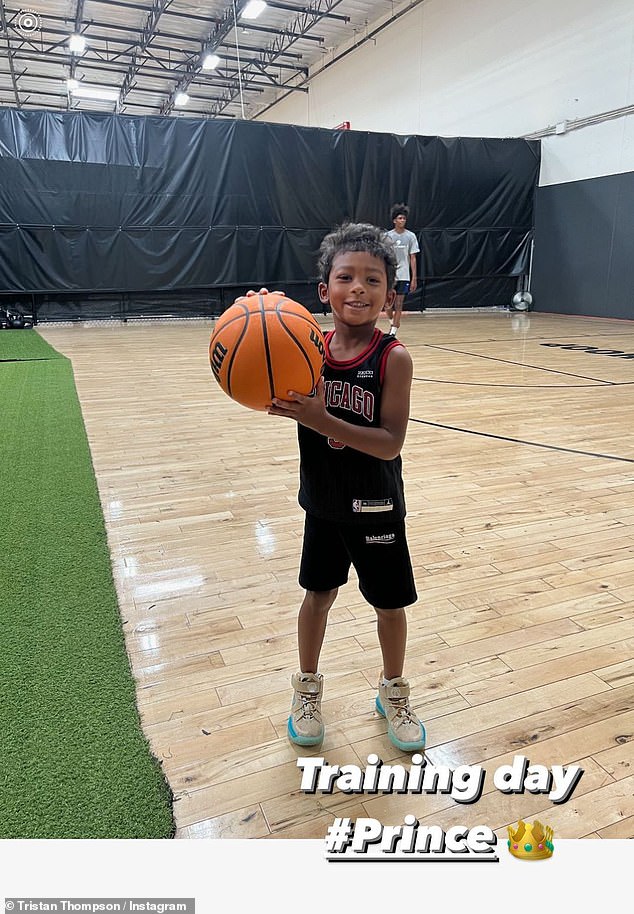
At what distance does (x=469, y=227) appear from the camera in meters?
12.4

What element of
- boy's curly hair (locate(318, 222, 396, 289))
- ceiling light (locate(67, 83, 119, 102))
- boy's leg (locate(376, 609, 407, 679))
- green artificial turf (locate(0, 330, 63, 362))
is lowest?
green artificial turf (locate(0, 330, 63, 362))

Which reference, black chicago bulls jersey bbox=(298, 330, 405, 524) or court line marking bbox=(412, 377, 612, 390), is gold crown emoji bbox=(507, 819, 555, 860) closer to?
black chicago bulls jersey bbox=(298, 330, 405, 524)

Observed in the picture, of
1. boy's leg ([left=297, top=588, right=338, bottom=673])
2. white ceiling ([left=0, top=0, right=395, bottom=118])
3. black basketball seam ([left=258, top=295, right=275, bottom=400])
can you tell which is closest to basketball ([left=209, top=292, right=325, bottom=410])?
black basketball seam ([left=258, top=295, right=275, bottom=400])

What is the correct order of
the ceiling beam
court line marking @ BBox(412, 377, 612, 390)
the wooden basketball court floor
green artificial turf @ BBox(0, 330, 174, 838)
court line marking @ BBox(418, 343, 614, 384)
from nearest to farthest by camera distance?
green artificial turf @ BBox(0, 330, 174, 838) < the wooden basketball court floor < court line marking @ BBox(412, 377, 612, 390) < court line marking @ BBox(418, 343, 614, 384) < the ceiling beam

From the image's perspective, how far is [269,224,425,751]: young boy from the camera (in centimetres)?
119

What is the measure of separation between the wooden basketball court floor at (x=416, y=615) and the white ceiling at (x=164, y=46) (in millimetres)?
11264

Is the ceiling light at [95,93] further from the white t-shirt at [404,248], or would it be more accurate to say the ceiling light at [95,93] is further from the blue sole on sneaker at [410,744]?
the blue sole on sneaker at [410,744]

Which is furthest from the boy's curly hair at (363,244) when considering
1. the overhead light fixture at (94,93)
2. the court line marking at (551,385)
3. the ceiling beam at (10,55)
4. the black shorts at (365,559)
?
the overhead light fixture at (94,93)

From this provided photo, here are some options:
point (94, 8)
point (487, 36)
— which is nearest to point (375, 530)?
point (487, 36)

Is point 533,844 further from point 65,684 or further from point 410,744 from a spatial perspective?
point 65,684

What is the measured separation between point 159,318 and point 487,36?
24.9ft

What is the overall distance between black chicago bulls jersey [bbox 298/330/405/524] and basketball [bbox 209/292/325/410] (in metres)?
0.09

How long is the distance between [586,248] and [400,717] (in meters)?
11.4

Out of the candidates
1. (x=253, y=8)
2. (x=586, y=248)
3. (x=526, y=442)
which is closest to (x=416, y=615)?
(x=526, y=442)
